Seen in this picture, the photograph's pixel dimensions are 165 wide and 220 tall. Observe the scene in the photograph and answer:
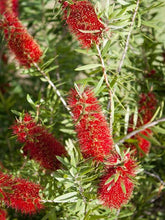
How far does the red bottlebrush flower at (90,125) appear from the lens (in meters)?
0.63

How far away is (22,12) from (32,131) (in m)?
1.00

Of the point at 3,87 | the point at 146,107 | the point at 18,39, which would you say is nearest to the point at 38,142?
the point at 18,39

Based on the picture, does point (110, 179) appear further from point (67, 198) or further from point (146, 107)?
point (146, 107)

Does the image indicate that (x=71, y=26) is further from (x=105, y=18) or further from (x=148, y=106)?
(x=148, y=106)

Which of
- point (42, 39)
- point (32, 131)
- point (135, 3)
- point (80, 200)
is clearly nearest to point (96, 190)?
point (80, 200)

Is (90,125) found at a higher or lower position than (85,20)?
lower

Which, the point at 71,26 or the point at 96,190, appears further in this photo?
the point at 96,190

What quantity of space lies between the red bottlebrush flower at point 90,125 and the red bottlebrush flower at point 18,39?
8.4 inches

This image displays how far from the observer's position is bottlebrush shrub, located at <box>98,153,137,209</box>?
646 millimetres

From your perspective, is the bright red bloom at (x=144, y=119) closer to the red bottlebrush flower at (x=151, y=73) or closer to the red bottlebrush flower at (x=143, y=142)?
the red bottlebrush flower at (x=143, y=142)

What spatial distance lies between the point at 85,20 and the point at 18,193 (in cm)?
40

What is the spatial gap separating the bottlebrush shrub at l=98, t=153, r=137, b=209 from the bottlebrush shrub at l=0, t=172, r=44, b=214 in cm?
16

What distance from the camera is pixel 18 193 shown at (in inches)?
27.5

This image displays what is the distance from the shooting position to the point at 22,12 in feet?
5.11
